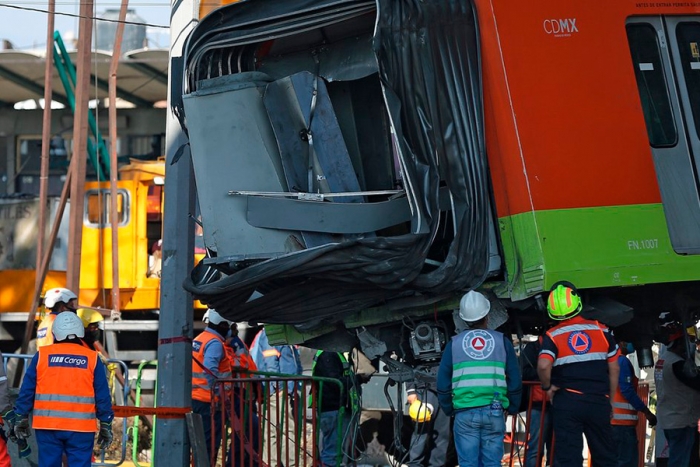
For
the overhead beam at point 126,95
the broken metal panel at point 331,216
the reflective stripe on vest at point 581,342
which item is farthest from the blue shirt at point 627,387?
the overhead beam at point 126,95

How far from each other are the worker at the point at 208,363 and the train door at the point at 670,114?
470 centimetres

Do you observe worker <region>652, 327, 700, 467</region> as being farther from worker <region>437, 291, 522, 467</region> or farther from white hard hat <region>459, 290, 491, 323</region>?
white hard hat <region>459, 290, 491, 323</region>

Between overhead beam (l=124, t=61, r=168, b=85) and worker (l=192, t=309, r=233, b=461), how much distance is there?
1237 centimetres

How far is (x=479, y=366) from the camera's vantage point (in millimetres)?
7590

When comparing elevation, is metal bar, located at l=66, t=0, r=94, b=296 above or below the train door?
above

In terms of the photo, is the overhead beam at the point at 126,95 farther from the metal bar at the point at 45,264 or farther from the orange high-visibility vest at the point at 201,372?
the orange high-visibility vest at the point at 201,372

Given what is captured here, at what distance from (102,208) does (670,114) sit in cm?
1124

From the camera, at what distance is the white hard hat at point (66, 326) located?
844 cm

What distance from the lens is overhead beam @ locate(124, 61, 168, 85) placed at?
22.4m

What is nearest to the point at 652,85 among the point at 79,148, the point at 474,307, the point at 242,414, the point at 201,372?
the point at 474,307

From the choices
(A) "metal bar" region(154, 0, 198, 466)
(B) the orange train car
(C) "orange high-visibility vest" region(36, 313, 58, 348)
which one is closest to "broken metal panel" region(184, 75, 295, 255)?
(B) the orange train car

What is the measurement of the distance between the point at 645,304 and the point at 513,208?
171cm

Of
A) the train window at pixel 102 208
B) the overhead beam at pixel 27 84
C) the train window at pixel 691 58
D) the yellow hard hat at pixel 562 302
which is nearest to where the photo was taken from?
the yellow hard hat at pixel 562 302

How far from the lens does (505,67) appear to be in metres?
7.58
